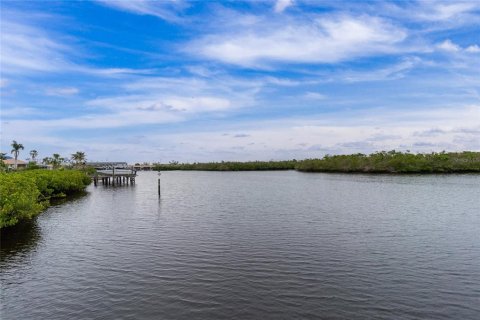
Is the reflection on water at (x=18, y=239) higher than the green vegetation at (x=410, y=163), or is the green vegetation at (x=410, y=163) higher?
the green vegetation at (x=410, y=163)

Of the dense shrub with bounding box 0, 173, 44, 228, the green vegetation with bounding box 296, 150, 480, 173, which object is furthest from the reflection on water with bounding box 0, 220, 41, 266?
the green vegetation with bounding box 296, 150, 480, 173

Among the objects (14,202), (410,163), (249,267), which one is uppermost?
(410,163)

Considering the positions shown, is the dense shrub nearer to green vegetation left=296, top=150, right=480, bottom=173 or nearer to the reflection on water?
the reflection on water

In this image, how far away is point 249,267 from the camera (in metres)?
20.5

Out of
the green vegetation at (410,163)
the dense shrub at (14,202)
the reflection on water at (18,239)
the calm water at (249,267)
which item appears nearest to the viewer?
the calm water at (249,267)

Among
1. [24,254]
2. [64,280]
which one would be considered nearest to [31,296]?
[64,280]

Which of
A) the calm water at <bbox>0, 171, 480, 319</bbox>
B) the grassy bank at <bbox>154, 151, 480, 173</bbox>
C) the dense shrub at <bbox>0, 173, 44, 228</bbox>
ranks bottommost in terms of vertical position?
the calm water at <bbox>0, 171, 480, 319</bbox>

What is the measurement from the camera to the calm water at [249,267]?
15094 mm

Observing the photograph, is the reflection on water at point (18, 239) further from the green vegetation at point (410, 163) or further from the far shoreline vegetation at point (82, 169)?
the green vegetation at point (410, 163)

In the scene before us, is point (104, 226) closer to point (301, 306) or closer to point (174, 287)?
point (174, 287)

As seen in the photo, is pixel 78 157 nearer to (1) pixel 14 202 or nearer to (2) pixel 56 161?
(2) pixel 56 161

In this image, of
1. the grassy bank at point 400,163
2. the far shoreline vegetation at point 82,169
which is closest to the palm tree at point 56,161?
the far shoreline vegetation at point 82,169

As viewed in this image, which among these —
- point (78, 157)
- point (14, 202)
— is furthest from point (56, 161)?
point (14, 202)

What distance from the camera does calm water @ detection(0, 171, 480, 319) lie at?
49.5 feet
